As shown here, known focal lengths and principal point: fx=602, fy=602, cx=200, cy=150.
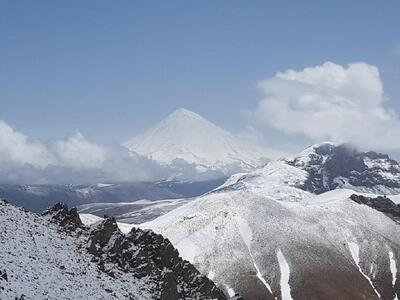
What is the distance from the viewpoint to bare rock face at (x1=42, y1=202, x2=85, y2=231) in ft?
243

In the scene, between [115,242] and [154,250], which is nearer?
[115,242]

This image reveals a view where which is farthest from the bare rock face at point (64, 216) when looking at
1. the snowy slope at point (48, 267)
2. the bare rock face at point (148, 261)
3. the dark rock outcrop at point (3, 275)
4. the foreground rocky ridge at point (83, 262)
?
the dark rock outcrop at point (3, 275)

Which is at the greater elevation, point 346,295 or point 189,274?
point 189,274

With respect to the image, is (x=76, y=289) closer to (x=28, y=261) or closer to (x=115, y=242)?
(x=28, y=261)

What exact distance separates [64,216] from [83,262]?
14289 mm

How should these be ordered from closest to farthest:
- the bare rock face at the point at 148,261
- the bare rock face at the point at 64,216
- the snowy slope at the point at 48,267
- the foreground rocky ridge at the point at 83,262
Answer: the snowy slope at the point at 48,267
the foreground rocky ridge at the point at 83,262
the bare rock face at the point at 148,261
the bare rock face at the point at 64,216

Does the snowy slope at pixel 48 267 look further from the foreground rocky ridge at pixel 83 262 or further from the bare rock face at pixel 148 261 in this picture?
the bare rock face at pixel 148 261

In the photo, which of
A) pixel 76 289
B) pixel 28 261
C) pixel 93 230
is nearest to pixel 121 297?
pixel 76 289

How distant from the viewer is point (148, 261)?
70.8 metres

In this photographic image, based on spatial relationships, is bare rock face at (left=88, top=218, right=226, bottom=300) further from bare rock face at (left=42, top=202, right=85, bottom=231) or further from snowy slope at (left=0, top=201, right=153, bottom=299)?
bare rock face at (left=42, top=202, right=85, bottom=231)

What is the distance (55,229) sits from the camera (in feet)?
232

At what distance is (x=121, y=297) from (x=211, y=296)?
21.9m

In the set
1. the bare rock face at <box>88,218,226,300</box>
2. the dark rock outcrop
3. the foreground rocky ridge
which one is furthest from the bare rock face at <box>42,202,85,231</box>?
the dark rock outcrop

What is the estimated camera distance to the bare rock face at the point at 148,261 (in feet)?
218
